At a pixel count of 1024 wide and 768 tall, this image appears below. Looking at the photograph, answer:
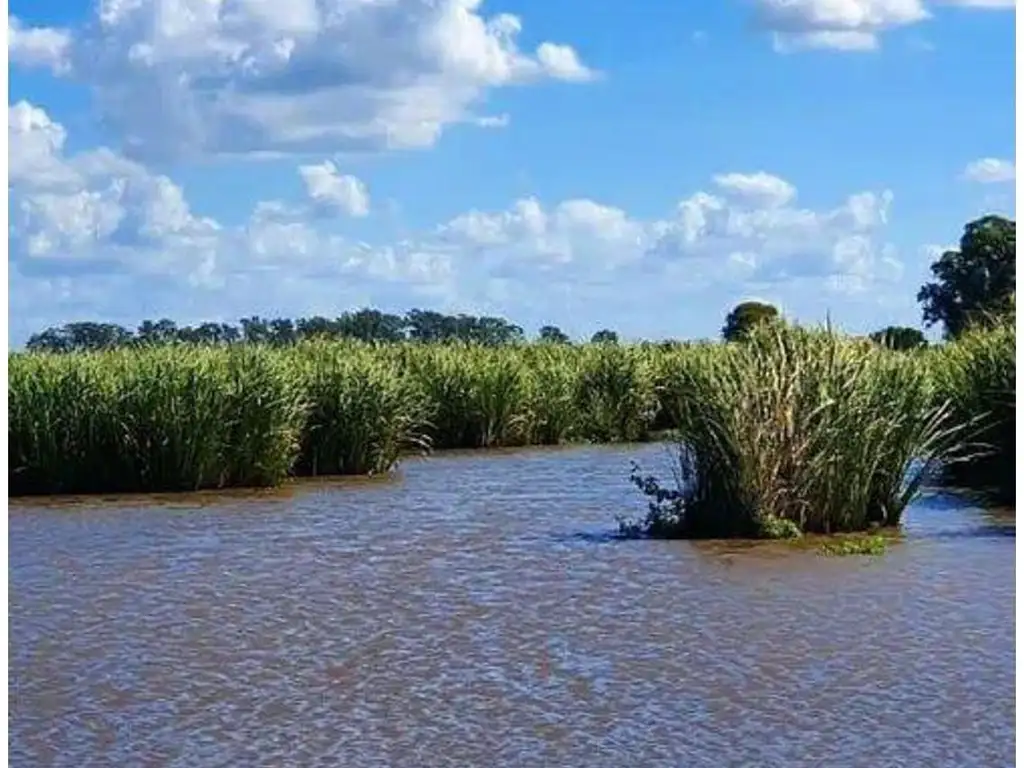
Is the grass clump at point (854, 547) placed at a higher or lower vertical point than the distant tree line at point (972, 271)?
lower

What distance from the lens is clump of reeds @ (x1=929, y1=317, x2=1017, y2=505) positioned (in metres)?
14.9

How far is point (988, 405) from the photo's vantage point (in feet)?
49.8

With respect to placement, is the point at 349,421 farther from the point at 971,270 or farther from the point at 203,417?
the point at 971,270

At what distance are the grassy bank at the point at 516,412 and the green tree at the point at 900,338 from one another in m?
0.28

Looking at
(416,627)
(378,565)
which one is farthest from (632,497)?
(416,627)

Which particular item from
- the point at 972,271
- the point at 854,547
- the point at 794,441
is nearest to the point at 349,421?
the point at 794,441

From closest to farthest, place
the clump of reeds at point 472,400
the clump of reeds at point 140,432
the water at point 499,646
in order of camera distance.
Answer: the water at point 499,646 → the clump of reeds at point 140,432 → the clump of reeds at point 472,400

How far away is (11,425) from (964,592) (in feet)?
32.1

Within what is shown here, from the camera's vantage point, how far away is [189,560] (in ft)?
39.9

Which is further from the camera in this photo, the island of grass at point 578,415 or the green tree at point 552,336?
the green tree at point 552,336

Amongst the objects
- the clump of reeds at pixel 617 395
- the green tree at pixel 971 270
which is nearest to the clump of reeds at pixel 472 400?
the clump of reeds at pixel 617 395

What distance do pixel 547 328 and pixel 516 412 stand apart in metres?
6.57

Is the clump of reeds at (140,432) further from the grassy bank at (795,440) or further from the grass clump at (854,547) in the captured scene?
the grass clump at (854,547)

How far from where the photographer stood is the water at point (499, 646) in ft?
23.2
